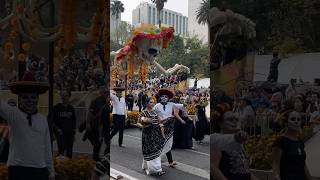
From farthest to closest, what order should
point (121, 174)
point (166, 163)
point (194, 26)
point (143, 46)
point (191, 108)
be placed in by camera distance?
point (194, 26)
point (143, 46)
point (191, 108)
point (166, 163)
point (121, 174)

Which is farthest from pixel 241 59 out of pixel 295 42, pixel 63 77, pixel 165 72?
pixel 165 72

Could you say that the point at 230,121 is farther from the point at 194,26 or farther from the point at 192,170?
the point at 194,26

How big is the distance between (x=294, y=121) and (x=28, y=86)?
7.09 feet

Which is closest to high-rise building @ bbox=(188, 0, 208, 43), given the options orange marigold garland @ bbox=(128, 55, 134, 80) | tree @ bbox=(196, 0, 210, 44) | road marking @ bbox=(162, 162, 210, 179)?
tree @ bbox=(196, 0, 210, 44)

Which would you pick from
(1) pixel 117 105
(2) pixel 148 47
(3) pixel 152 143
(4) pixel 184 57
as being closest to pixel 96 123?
(3) pixel 152 143

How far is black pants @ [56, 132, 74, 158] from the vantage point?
3695 mm

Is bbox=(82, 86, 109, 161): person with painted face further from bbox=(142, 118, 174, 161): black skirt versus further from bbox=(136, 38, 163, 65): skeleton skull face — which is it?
bbox=(136, 38, 163, 65): skeleton skull face

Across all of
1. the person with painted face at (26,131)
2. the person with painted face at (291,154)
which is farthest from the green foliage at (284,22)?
the person with painted face at (26,131)

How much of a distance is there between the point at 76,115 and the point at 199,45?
35652 mm

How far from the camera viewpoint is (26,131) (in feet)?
11.4

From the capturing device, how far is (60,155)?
3713 mm

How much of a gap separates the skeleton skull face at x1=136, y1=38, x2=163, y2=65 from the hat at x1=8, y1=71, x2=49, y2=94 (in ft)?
35.0

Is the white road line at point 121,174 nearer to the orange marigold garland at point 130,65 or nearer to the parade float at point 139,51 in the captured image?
the parade float at point 139,51

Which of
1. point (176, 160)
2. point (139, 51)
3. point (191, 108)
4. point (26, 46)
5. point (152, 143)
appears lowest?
point (176, 160)
